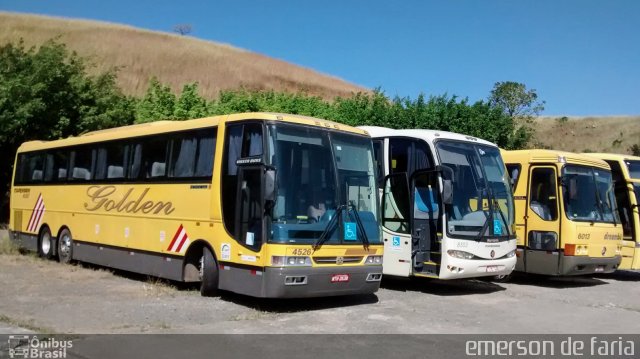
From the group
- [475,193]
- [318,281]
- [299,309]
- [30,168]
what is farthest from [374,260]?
[30,168]

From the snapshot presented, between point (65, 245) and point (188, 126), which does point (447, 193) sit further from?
point (65, 245)

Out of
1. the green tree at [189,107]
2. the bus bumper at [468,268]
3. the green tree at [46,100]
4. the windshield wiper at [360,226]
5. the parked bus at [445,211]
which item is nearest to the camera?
the windshield wiper at [360,226]

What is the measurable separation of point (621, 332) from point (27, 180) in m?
15.5

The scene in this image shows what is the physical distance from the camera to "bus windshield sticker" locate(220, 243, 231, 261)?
10.0 meters

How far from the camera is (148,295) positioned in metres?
11.0

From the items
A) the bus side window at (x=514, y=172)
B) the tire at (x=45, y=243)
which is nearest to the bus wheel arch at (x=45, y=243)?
the tire at (x=45, y=243)

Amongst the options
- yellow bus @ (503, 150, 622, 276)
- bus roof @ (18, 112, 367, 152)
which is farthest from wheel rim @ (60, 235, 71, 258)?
yellow bus @ (503, 150, 622, 276)

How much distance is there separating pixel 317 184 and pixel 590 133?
246 feet

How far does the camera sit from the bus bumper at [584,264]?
1359 centimetres

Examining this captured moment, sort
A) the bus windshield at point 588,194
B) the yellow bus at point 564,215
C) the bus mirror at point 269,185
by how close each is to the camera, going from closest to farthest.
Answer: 1. the bus mirror at point 269,185
2. the yellow bus at point 564,215
3. the bus windshield at point 588,194

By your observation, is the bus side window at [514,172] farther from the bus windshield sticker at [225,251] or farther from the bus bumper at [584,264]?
the bus windshield sticker at [225,251]

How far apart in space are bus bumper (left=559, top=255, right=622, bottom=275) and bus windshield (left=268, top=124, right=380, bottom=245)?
17.7 ft

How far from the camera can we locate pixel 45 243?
1650 cm
